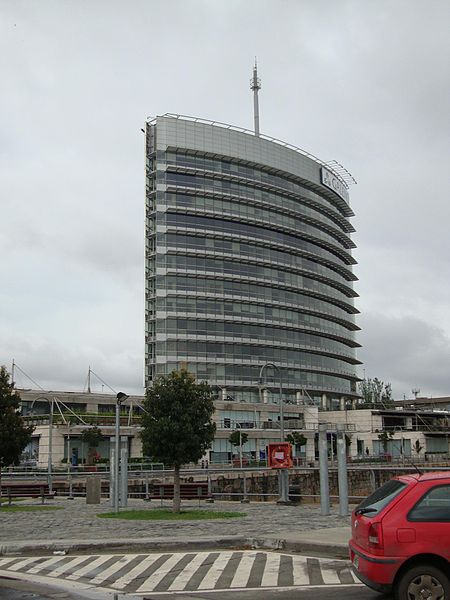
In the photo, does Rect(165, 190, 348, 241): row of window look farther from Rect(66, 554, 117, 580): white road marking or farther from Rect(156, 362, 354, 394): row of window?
Rect(66, 554, 117, 580): white road marking

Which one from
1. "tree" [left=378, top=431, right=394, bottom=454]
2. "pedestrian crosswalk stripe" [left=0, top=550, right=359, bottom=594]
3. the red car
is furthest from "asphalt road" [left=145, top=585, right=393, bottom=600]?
"tree" [left=378, top=431, right=394, bottom=454]

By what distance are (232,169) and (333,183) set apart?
994 inches

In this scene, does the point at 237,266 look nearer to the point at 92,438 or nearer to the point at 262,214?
the point at 262,214

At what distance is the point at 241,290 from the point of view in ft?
355

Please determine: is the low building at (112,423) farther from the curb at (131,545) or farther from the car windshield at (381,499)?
the car windshield at (381,499)

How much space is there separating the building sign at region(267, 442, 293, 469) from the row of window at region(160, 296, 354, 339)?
76289 mm

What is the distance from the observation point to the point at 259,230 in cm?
11331

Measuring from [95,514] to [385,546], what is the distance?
56.8 feet

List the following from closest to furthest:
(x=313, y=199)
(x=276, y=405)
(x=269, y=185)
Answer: (x=276, y=405)
(x=269, y=185)
(x=313, y=199)

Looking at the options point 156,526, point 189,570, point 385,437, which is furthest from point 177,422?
point 385,437

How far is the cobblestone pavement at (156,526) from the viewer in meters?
17.0

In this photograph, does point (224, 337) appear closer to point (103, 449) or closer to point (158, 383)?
point (103, 449)

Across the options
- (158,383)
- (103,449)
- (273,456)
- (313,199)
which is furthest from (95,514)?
(313,199)

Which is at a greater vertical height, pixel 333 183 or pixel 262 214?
pixel 333 183
